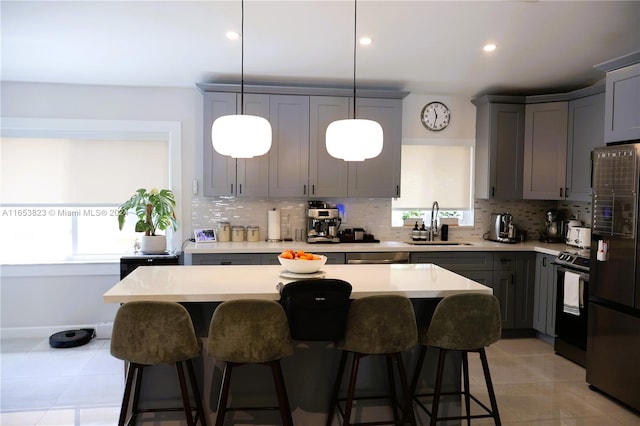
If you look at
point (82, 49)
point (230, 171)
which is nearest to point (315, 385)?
point (230, 171)

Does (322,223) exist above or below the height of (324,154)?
below

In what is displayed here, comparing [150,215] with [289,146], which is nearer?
[150,215]

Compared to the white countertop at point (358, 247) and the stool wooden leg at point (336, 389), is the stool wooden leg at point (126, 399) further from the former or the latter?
the white countertop at point (358, 247)

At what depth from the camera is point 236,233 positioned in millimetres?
4820

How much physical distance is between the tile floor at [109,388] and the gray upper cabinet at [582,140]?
1624 mm

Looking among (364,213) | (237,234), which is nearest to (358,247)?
(364,213)

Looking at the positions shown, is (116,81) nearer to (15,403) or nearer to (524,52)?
(15,403)

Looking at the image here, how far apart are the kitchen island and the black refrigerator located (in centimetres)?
127

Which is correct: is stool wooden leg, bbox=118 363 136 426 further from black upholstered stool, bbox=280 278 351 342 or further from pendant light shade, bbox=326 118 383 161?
pendant light shade, bbox=326 118 383 161

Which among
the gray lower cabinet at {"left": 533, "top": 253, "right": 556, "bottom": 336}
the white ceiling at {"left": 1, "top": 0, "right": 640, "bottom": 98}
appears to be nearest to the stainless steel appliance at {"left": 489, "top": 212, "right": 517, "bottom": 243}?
the gray lower cabinet at {"left": 533, "top": 253, "right": 556, "bottom": 336}

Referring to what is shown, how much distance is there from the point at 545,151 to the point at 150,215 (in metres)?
4.16

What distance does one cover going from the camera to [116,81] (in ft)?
15.1

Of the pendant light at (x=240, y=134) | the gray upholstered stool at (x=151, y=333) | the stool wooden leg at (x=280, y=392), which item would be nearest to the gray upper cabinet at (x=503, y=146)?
the pendant light at (x=240, y=134)

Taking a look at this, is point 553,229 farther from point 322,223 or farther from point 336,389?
point 336,389
